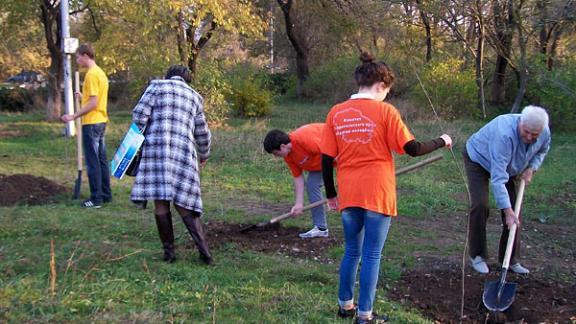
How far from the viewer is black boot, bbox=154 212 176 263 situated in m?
4.95

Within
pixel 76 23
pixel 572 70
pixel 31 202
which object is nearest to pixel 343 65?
pixel 76 23

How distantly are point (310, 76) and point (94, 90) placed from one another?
933 inches

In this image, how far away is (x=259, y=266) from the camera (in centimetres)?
507

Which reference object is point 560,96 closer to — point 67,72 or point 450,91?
point 450,91

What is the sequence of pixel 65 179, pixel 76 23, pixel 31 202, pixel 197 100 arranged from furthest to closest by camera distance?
1. pixel 76 23
2. pixel 65 179
3. pixel 31 202
4. pixel 197 100

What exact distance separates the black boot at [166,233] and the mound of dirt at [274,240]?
27.6 inches

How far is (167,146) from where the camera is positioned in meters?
4.73

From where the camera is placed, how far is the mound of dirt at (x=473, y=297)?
443 centimetres

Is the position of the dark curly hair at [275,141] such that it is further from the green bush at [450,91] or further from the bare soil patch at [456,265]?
the green bush at [450,91]

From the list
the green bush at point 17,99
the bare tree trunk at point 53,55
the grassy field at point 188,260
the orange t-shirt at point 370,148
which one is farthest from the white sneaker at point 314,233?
the green bush at point 17,99

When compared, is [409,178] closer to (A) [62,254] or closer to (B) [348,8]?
(A) [62,254]

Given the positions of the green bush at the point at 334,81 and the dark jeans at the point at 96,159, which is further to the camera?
the green bush at the point at 334,81

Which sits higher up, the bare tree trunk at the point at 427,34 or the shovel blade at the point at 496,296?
the bare tree trunk at the point at 427,34

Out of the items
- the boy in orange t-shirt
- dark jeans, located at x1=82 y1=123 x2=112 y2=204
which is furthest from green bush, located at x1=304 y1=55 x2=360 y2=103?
the boy in orange t-shirt
